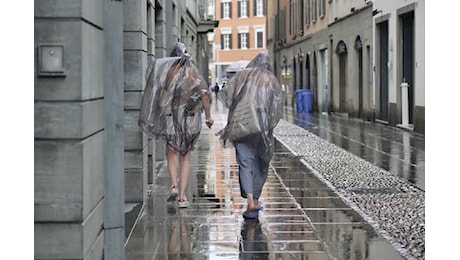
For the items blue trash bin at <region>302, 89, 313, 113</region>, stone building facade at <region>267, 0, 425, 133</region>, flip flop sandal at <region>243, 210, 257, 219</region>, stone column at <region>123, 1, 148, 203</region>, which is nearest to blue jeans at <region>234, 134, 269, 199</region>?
flip flop sandal at <region>243, 210, 257, 219</region>

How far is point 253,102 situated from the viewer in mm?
8055

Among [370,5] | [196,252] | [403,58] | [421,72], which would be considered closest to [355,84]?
[370,5]

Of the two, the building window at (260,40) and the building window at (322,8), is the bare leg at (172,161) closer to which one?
the building window at (322,8)

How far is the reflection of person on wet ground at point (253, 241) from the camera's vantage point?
21.1 ft

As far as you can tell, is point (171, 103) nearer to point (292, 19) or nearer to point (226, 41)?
point (292, 19)

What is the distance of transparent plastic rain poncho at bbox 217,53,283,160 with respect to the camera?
8023 mm

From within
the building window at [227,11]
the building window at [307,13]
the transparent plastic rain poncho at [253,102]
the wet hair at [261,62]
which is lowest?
the transparent plastic rain poncho at [253,102]

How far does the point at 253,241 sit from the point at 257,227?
25.6 inches

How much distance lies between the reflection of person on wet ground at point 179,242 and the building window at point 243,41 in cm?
7100

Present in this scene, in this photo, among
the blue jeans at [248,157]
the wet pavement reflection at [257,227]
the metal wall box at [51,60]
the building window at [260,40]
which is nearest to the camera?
the metal wall box at [51,60]

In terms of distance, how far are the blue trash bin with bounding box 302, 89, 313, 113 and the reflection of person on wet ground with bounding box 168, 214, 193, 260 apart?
29.3 meters

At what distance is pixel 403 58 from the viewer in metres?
22.0

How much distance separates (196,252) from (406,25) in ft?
55.1

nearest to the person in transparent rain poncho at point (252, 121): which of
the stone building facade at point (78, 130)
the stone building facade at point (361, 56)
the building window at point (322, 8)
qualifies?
the stone building facade at point (78, 130)
